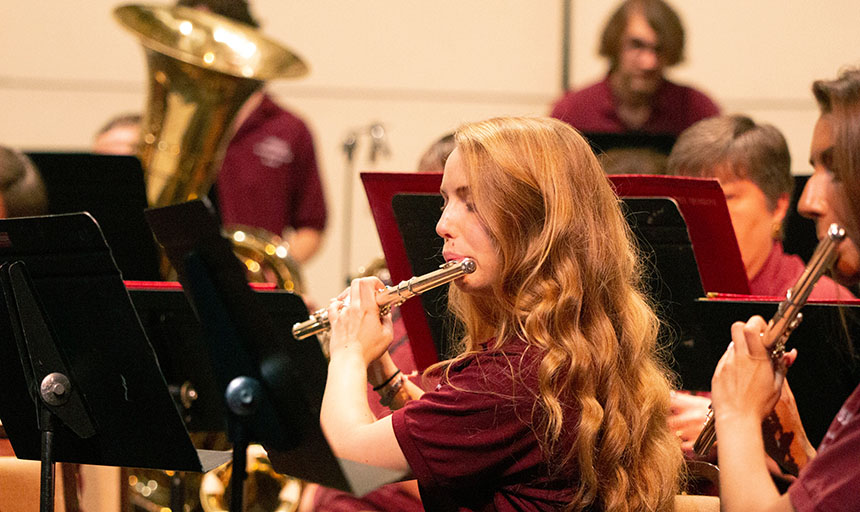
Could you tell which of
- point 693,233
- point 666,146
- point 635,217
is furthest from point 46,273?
point 666,146

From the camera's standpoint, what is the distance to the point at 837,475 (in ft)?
4.53

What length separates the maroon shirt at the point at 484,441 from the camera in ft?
4.99

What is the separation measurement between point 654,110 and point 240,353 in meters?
2.53

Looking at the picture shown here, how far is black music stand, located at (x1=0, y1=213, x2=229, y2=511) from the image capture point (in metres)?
1.63

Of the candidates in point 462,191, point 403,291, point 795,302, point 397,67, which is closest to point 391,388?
point 403,291

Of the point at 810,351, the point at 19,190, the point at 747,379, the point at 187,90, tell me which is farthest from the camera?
the point at 187,90

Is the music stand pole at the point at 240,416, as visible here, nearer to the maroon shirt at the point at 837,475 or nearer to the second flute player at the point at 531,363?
the second flute player at the point at 531,363

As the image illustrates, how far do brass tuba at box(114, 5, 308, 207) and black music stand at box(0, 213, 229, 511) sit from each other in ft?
4.86

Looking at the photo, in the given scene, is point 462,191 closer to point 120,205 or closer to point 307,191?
point 120,205

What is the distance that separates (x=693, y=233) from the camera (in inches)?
80.4

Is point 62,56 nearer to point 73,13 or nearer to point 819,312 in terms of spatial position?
point 73,13

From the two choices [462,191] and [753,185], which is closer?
[462,191]

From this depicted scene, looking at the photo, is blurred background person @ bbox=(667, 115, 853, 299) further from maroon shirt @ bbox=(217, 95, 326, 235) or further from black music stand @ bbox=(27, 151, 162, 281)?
maroon shirt @ bbox=(217, 95, 326, 235)

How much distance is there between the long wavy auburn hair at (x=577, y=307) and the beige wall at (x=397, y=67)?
11.1 ft
